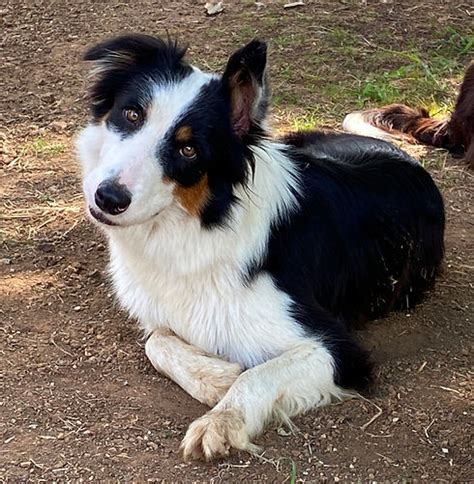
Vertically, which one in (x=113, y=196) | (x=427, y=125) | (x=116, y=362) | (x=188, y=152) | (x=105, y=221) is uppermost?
(x=188, y=152)

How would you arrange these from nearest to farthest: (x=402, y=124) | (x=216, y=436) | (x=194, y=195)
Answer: (x=216, y=436), (x=194, y=195), (x=402, y=124)

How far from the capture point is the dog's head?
376cm

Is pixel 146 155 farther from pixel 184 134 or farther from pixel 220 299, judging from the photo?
pixel 220 299

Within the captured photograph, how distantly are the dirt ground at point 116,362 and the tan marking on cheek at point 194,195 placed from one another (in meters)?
0.89

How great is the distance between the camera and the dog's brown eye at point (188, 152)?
12.7 feet

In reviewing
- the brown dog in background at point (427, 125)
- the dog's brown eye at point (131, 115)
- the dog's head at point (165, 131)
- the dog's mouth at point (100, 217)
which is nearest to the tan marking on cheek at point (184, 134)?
the dog's head at point (165, 131)

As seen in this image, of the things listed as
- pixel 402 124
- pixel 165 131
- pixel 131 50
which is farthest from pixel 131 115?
pixel 402 124

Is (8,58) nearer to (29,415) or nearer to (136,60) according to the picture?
(136,60)

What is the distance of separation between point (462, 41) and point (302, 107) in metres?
2.20

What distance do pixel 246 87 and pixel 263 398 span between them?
138 centimetres

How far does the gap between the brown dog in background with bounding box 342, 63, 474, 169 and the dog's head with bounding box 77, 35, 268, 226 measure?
118 inches

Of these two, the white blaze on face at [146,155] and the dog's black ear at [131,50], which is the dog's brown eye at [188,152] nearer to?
the white blaze on face at [146,155]

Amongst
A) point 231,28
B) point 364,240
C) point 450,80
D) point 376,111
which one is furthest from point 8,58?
point 364,240

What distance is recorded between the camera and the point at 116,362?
452 centimetres
